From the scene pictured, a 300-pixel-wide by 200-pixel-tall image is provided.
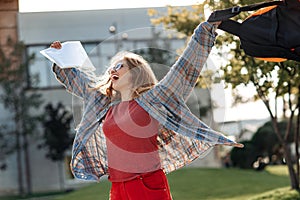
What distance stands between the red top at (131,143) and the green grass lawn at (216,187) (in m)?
8.49

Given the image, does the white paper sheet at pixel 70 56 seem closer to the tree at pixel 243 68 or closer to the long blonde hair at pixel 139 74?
the long blonde hair at pixel 139 74

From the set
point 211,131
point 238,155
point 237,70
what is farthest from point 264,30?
point 238,155

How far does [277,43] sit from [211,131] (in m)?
0.69

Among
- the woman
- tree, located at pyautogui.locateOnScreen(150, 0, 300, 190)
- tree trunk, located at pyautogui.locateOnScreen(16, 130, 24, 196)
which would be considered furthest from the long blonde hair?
tree trunk, located at pyautogui.locateOnScreen(16, 130, 24, 196)

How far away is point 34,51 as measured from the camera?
31188mm

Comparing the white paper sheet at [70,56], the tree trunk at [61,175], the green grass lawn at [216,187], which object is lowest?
the tree trunk at [61,175]

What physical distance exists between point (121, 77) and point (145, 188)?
70 cm

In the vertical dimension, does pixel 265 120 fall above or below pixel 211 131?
below

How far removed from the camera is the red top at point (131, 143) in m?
4.96

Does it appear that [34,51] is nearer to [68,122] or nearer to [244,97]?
[68,122]

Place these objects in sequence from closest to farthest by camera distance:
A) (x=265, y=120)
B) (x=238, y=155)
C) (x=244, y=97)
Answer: (x=244, y=97) < (x=238, y=155) < (x=265, y=120)

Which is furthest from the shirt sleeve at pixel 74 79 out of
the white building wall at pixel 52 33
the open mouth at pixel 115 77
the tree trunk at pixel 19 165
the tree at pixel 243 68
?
the white building wall at pixel 52 33

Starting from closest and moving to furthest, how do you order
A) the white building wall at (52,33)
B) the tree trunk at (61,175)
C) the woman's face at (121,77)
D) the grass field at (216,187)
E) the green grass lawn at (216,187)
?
the woman's face at (121,77)
the grass field at (216,187)
the green grass lawn at (216,187)
the tree trunk at (61,175)
the white building wall at (52,33)

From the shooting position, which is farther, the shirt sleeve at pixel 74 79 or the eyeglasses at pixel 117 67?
the shirt sleeve at pixel 74 79
